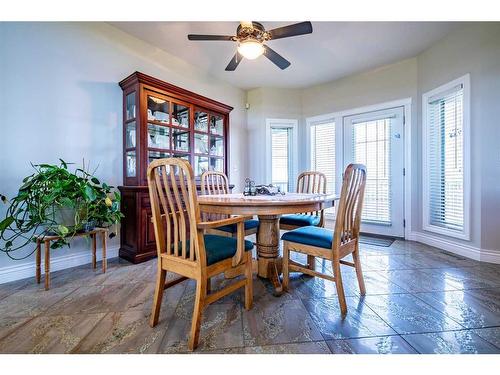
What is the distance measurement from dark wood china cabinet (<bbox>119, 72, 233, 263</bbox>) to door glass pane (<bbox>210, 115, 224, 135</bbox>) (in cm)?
18

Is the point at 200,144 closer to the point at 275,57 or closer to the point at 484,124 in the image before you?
the point at 275,57

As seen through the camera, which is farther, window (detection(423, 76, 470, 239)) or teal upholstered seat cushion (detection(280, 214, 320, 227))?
window (detection(423, 76, 470, 239))

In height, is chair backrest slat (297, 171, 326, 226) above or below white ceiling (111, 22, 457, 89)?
below

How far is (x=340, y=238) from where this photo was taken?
1594mm

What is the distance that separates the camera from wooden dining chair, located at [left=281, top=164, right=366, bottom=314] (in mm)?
1551

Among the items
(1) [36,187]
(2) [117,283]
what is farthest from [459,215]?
(1) [36,187]

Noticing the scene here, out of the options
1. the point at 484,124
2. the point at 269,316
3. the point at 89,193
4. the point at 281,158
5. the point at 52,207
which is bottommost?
the point at 269,316

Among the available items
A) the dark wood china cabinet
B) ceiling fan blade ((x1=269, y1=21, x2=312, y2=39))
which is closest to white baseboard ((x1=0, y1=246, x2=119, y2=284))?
the dark wood china cabinet

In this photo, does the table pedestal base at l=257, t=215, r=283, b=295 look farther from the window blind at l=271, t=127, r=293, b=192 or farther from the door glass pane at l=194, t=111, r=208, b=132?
the window blind at l=271, t=127, r=293, b=192

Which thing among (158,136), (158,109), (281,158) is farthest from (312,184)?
(158,109)

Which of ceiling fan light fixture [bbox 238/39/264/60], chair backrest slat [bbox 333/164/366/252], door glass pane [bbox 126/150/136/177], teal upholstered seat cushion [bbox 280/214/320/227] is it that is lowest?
teal upholstered seat cushion [bbox 280/214/320/227]

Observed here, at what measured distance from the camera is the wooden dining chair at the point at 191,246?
125 centimetres

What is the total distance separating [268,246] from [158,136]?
1.83 m
